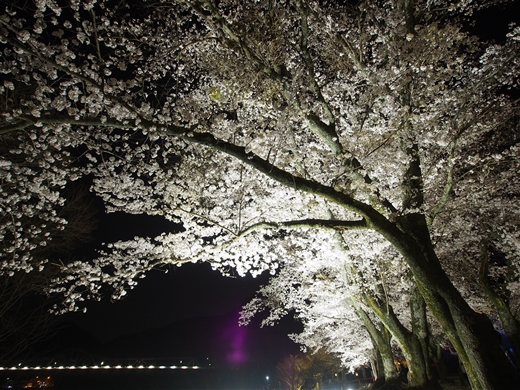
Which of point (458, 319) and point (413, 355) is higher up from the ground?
point (458, 319)

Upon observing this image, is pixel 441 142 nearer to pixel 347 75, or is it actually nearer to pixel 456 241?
pixel 347 75

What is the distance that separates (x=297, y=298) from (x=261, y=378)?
69650mm

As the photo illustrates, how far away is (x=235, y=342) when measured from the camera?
99188 millimetres

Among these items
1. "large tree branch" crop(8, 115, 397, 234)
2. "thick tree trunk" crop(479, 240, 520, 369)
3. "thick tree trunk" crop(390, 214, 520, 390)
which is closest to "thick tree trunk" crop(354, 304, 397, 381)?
"thick tree trunk" crop(479, 240, 520, 369)

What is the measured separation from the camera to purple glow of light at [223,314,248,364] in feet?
288

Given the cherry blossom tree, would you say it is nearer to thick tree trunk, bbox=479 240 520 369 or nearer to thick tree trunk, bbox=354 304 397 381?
thick tree trunk, bbox=354 304 397 381

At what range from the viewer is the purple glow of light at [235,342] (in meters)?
87.9

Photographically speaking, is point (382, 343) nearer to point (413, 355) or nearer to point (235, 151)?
point (413, 355)

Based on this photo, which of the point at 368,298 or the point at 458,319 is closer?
the point at 458,319

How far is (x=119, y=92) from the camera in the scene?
599 cm

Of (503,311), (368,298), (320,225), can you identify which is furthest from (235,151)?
(503,311)

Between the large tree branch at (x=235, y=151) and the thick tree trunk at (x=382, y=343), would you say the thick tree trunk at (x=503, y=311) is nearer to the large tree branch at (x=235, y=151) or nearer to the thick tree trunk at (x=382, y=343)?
the thick tree trunk at (x=382, y=343)

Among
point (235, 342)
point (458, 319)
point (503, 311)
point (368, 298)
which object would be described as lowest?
point (458, 319)

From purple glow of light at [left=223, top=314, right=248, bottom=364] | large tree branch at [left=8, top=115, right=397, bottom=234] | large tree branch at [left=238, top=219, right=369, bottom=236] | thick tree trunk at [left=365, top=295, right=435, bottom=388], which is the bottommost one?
thick tree trunk at [left=365, top=295, right=435, bottom=388]
